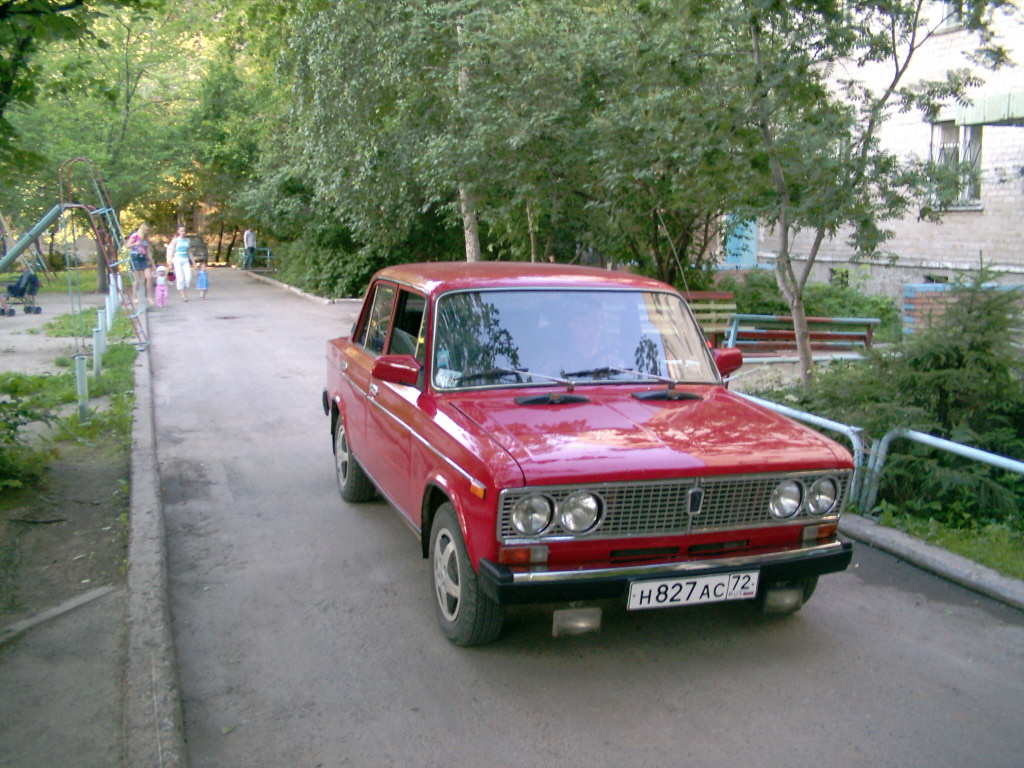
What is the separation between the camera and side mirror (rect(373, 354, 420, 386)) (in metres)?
5.21

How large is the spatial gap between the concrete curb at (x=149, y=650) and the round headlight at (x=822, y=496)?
2972 mm

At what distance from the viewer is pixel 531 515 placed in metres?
4.16

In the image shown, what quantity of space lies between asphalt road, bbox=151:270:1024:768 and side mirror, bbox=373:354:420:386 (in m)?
1.25

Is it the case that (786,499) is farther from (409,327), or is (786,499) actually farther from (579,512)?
(409,327)

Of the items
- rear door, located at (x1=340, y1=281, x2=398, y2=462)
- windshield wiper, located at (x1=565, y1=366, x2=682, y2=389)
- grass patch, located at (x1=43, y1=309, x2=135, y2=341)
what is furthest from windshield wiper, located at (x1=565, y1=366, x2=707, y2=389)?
grass patch, located at (x1=43, y1=309, x2=135, y2=341)

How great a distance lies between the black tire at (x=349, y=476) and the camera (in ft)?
23.4

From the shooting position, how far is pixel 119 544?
20.2 feet

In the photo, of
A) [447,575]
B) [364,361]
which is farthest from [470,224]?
[447,575]

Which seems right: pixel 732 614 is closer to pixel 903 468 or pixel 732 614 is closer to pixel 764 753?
pixel 764 753

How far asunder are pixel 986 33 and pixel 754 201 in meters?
2.48

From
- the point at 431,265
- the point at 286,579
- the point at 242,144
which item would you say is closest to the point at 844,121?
the point at 431,265

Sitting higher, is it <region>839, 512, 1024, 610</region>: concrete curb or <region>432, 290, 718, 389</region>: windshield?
<region>432, 290, 718, 389</region>: windshield

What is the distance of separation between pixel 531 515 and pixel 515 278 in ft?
6.27

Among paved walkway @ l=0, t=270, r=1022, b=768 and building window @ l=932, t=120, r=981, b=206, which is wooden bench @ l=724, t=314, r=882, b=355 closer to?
building window @ l=932, t=120, r=981, b=206
